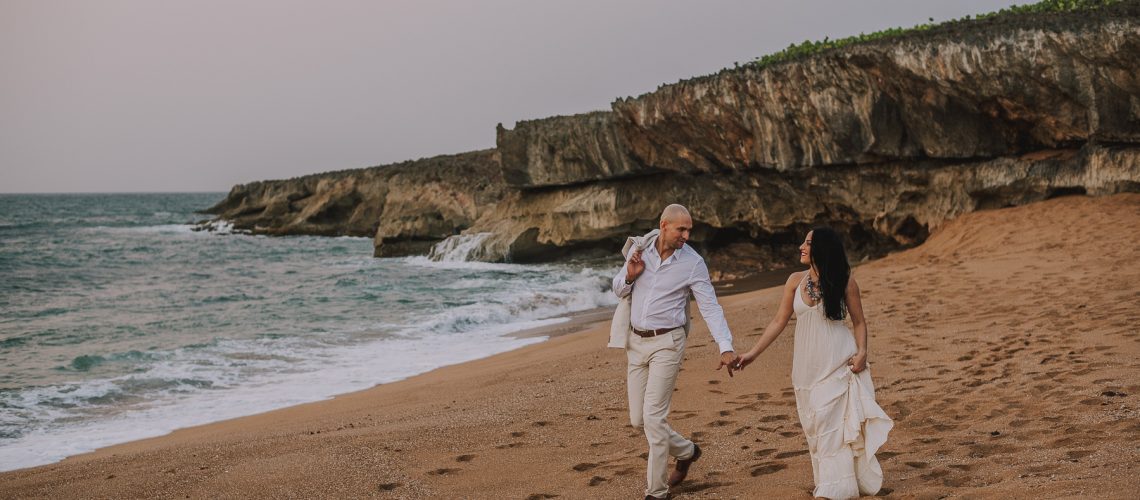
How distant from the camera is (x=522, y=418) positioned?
7.66 meters

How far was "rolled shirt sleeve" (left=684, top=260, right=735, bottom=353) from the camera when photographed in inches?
191

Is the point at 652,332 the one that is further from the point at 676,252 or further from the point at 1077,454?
the point at 1077,454

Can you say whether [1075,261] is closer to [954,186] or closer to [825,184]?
[954,186]

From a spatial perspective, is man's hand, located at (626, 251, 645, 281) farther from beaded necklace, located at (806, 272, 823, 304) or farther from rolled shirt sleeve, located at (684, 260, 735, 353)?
A: beaded necklace, located at (806, 272, 823, 304)

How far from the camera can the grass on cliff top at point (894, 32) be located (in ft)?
51.8

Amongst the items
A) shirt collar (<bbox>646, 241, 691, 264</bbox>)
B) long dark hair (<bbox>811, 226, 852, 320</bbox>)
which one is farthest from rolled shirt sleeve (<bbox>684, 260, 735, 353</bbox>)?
long dark hair (<bbox>811, 226, 852, 320</bbox>)

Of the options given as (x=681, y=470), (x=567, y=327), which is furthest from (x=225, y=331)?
(x=681, y=470)

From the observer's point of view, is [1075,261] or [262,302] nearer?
[1075,261]

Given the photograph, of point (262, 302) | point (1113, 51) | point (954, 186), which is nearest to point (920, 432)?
point (1113, 51)

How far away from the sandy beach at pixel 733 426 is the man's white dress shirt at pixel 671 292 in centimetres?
104

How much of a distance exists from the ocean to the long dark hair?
7.30m

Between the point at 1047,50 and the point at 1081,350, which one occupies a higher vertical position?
the point at 1047,50

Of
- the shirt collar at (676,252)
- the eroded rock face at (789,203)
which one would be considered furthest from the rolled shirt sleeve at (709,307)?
the eroded rock face at (789,203)

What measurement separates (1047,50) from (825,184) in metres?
6.15
